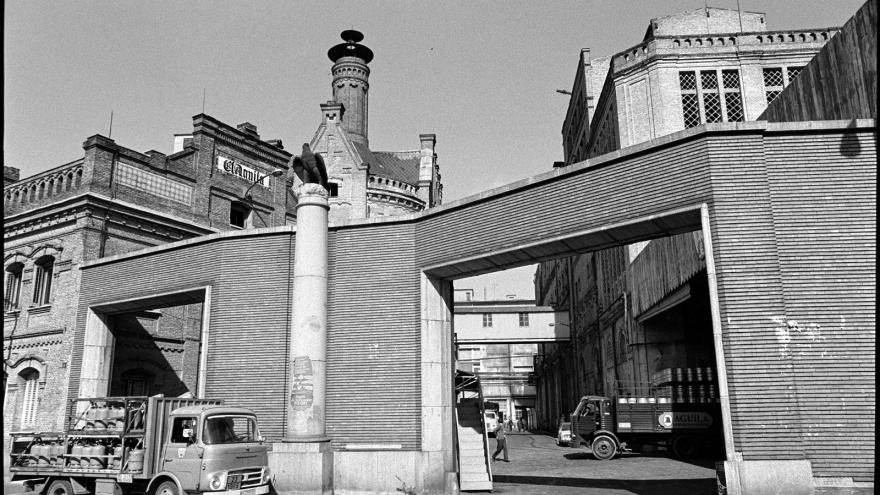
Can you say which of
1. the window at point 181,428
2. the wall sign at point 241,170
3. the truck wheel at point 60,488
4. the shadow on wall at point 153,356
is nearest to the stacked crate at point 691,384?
the shadow on wall at point 153,356

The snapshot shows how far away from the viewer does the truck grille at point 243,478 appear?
1315 centimetres

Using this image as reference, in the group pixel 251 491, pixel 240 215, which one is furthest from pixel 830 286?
pixel 240 215

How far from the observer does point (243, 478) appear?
13.4 meters

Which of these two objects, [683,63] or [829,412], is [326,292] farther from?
[683,63]

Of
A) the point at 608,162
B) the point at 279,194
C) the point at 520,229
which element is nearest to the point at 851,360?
the point at 608,162

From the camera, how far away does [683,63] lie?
31344 mm

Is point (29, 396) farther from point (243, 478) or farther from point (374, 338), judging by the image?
point (374, 338)

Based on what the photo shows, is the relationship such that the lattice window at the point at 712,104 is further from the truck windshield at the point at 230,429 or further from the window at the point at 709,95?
the truck windshield at the point at 230,429

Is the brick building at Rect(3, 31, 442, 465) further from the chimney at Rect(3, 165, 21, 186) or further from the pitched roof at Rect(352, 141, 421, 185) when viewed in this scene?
the pitched roof at Rect(352, 141, 421, 185)

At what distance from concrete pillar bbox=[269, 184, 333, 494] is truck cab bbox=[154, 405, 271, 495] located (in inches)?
33.9

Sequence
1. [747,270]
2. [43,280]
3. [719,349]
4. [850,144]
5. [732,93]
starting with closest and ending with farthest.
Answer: [719,349] → [747,270] → [850,144] → [43,280] → [732,93]

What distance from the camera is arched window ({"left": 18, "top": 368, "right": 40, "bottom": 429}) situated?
75.7 feet

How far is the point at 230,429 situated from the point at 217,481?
A: 4.10 feet

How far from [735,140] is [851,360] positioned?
14.2 feet
